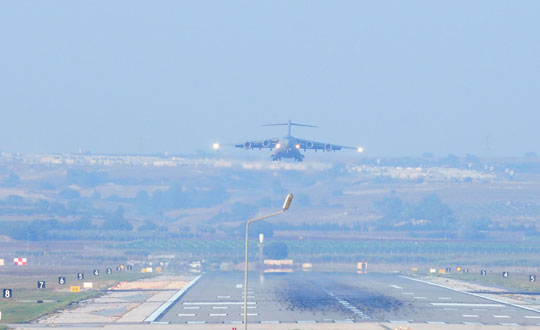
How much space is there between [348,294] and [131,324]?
49430 mm

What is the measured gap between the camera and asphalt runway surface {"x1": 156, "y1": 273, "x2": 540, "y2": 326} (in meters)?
104

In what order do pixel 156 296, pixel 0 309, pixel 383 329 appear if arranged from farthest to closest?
1. pixel 156 296
2. pixel 0 309
3. pixel 383 329

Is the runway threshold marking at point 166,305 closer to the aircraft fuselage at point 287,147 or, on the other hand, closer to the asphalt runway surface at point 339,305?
the asphalt runway surface at point 339,305

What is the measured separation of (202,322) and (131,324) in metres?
7.46

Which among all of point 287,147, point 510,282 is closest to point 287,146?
point 287,147

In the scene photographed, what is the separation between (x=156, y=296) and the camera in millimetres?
138250

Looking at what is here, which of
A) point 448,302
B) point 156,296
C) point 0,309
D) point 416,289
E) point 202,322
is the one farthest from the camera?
point 416,289

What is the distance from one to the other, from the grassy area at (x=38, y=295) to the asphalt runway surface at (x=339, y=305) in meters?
15.1

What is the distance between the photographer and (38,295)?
13862 cm

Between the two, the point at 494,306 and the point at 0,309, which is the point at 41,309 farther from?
the point at 494,306

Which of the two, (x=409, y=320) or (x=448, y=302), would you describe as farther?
(x=448, y=302)

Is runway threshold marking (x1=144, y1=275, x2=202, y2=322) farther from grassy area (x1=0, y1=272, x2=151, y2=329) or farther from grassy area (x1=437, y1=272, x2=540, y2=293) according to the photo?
grassy area (x1=437, y1=272, x2=540, y2=293)

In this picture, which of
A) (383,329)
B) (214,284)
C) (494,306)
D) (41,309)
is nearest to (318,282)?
(214,284)

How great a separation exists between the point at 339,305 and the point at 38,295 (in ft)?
151
